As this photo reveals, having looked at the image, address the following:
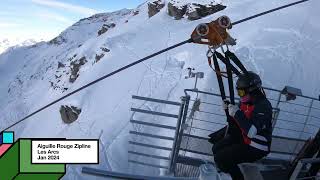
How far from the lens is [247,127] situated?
5.97 metres

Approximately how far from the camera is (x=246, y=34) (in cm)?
2339

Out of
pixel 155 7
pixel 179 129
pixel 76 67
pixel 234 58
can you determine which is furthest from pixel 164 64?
pixel 76 67

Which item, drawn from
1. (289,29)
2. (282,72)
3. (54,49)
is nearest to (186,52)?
(289,29)

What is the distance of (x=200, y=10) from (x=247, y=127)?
1283 inches

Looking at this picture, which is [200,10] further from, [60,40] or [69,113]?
[60,40]

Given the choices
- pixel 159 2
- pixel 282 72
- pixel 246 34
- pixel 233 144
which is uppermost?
pixel 159 2

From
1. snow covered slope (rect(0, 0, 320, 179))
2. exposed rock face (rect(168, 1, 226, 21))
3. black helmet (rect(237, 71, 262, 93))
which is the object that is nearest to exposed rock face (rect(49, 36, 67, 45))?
snow covered slope (rect(0, 0, 320, 179))

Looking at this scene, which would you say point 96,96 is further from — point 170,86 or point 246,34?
point 246,34

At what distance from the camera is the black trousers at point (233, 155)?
6301mm

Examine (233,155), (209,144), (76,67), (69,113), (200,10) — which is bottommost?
(69,113)

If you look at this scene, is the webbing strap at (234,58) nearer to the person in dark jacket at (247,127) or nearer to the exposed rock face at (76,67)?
the person in dark jacket at (247,127)

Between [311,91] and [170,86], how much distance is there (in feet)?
29.5

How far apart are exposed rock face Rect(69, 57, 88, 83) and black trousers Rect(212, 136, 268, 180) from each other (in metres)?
46.1

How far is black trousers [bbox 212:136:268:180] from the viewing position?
20.7ft
